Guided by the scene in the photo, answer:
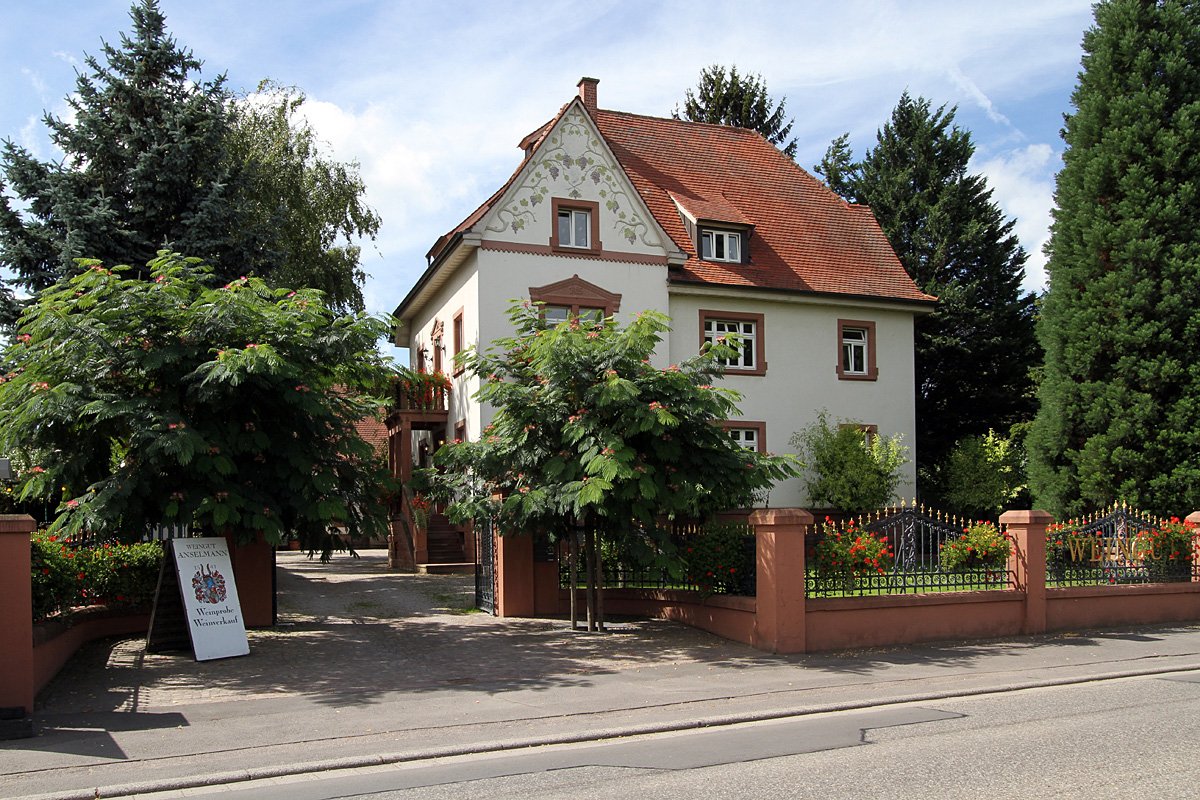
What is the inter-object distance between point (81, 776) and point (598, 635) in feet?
26.0

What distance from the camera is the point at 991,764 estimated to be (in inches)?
296

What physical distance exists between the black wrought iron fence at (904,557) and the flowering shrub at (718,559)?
2.89 ft

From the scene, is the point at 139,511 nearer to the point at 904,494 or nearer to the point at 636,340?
the point at 636,340

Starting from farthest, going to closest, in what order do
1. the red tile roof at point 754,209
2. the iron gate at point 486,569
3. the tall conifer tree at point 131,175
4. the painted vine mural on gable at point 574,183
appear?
the red tile roof at point 754,209 → the painted vine mural on gable at point 574,183 → the tall conifer tree at point 131,175 → the iron gate at point 486,569

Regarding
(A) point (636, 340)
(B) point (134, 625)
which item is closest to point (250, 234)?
(B) point (134, 625)

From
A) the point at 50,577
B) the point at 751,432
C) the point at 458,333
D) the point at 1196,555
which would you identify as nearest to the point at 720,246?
the point at 751,432

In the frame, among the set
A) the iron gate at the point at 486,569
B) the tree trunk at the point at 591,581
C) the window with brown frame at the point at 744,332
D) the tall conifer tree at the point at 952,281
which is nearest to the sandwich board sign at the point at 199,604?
the iron gate at the point at 486,569

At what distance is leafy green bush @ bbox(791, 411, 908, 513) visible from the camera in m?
26.0

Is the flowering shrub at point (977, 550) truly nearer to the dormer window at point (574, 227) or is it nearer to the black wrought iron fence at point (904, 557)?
the black wrought iron fence at point (904, 557)

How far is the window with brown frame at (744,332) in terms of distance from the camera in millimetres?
26688

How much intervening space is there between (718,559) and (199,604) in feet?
22.1

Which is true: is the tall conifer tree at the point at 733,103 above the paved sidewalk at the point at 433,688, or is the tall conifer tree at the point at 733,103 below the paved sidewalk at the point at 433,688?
above

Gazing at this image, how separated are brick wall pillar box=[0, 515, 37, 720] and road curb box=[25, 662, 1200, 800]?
2.83 meters

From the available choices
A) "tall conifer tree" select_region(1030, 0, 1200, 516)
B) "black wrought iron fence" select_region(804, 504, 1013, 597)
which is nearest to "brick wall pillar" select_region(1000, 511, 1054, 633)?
"black wrought iron fence" select_region(804, 504, 1013, 597)
